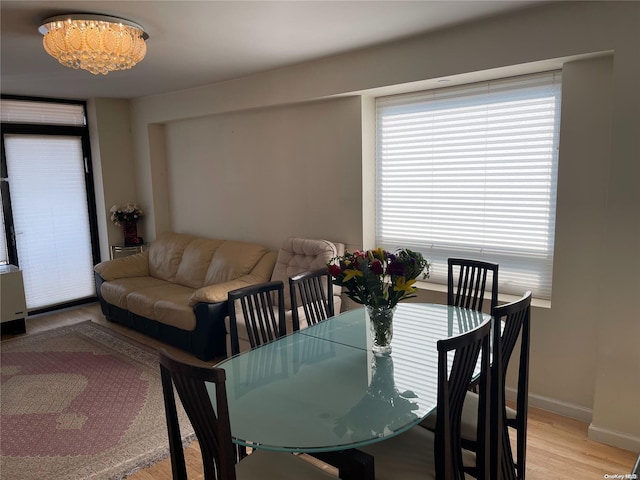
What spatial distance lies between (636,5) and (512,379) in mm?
2465

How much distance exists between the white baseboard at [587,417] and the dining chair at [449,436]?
129 cm

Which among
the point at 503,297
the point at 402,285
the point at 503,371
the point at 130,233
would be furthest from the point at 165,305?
the point at 503,371

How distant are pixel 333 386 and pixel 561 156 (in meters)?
2.13

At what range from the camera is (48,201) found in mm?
5613

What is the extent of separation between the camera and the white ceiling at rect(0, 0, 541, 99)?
2.60 metres

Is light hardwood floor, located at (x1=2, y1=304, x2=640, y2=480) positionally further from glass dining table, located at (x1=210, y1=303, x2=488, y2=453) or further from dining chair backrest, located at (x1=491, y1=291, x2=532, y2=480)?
glass dining table, located at (x1=210, y1=303, x2=488, y2=453)

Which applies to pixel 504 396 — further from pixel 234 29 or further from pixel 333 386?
pixel 234 29

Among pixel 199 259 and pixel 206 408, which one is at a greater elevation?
pixel 206 408

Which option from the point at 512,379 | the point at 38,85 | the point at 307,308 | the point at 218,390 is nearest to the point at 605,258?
the point at 512,379

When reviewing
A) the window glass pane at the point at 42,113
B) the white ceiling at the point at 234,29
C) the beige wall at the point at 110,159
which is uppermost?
the white ceiling at the point at 234,29

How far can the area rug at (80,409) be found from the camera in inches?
107

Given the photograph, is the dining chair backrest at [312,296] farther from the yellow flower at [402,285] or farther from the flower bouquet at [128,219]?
the flower bouquet at [128,219]

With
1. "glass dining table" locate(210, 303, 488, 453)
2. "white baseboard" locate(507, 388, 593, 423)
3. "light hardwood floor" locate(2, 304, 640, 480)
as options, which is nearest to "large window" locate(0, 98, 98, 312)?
"light hardwood floor" locate(2, 304, 640, 480)

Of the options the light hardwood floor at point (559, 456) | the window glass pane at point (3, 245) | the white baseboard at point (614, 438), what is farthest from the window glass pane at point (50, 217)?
the white baseboard at point (614, 438)
